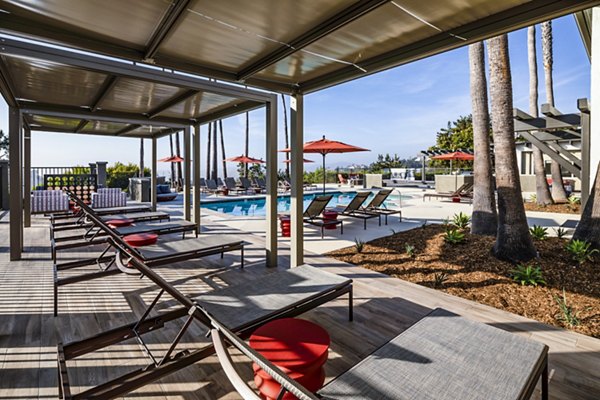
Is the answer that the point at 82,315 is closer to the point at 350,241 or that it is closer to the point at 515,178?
the point at 350,241

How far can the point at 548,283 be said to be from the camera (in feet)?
14.6

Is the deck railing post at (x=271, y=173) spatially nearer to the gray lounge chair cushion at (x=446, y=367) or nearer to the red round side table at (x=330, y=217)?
the red round side table at (x=330, y=217)

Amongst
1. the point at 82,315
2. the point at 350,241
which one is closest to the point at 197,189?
the point at 350,241

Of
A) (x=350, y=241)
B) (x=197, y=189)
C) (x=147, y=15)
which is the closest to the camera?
(x=147, y=15)

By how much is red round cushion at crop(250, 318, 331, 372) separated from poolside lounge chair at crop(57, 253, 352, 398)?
338 millimetres

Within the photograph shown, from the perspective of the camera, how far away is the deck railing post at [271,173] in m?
5.74

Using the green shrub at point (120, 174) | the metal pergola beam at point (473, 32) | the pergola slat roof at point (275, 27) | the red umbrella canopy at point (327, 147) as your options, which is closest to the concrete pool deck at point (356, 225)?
→ the red umbrella canopy at point (327, 147)

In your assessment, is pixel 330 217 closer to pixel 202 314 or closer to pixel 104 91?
pixel 104 91

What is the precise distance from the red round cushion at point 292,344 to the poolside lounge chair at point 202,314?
0.34 metres

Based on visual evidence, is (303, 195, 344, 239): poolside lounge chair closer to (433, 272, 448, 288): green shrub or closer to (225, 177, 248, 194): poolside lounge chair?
(433, 272, 448, 288): green shrub

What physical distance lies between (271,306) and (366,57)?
3232 mm

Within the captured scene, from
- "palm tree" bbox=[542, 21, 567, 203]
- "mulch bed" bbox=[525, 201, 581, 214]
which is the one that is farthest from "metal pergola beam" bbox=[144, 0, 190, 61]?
"palm tree" bbox=[542, 21, 567, 203]

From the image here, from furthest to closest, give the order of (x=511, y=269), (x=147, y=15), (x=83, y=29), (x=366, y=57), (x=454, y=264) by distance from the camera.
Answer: (x=454, y=264), (x=511, y=269), (x=366, y=57), (x=83, y=29), (x=147, y=15)

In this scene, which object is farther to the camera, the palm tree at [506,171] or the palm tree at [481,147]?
the palm tree at [481,147]
